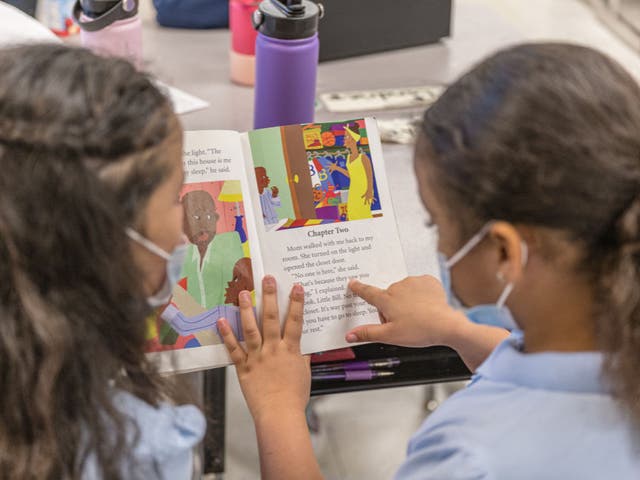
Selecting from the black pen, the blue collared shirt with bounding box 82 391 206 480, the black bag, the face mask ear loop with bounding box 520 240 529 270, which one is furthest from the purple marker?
the black bag

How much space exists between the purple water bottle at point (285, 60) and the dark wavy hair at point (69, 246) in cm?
42

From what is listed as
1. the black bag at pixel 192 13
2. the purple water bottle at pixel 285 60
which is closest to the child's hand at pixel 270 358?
the purple water bottle at pixel 285 60

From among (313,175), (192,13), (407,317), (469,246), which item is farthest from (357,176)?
(192,13)

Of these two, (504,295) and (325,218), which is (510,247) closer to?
(504,295)

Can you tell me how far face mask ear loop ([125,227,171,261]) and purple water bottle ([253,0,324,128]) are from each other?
0.43 metres

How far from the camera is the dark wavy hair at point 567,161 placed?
1.99ft

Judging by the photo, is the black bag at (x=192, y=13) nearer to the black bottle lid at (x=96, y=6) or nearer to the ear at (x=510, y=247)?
the black bottle lid at (x=96, y=6)

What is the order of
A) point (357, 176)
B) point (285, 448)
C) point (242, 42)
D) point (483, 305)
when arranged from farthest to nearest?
point (242, 42), point (357, 176), point (285, 448), point (483, 305)

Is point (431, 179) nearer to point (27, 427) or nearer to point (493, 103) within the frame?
point (493, 103)

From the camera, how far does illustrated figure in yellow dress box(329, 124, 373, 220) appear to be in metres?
0.94

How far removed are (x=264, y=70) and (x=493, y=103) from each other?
53 centimetres

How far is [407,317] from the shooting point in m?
0.91

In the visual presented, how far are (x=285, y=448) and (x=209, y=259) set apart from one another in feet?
0.69

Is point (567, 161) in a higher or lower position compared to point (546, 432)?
higher
